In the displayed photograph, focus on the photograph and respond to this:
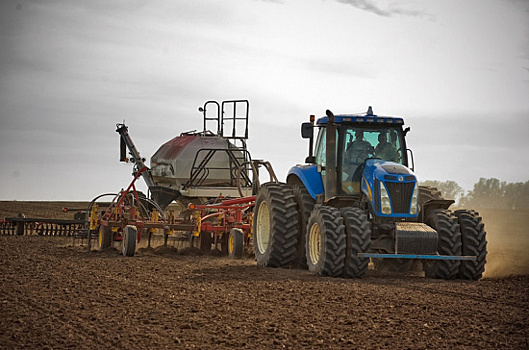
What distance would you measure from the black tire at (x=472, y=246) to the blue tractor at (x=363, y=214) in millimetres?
14

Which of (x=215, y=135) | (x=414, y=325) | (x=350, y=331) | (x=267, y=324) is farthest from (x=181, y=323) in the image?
(x=215, y=135)

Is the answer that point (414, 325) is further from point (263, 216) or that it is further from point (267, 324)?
point (263, 216)

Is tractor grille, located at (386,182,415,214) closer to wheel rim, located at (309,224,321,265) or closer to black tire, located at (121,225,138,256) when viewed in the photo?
wheel rim, located at (309,224,321,265)

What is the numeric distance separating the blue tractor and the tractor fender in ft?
0.05

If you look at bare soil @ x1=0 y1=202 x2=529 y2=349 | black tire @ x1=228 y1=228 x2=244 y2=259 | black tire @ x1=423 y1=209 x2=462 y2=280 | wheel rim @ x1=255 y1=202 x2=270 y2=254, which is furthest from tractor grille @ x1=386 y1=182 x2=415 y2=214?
black tire @ x1=228 y1=228 x2=244 y2=259

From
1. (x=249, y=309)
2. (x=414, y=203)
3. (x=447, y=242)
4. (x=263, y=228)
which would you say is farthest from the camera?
(x=263, y=228)

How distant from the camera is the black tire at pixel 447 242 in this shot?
1066 centimetres

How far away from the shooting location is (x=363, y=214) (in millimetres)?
10430

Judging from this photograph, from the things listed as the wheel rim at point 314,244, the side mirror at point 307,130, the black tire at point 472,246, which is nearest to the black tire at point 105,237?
the side mirror at point 307,130

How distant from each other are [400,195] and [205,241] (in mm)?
6078

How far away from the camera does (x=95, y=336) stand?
6664mm

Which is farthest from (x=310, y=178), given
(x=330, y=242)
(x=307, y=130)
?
(x=330, y=242)

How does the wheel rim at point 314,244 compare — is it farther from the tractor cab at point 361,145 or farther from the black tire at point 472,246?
the black tire at point 472,246

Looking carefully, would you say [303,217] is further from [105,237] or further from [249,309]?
[105,237]
